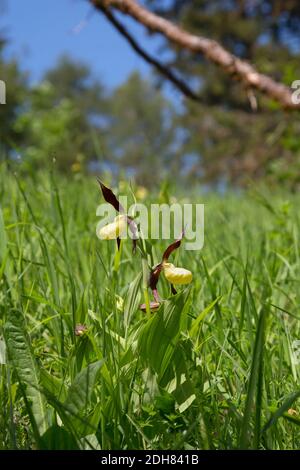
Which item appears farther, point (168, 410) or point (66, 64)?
point (66, 64)

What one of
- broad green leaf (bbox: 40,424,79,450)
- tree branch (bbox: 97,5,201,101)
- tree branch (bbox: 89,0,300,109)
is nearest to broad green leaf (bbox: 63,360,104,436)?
broad green leaf (bbox: 40,424,79,450)

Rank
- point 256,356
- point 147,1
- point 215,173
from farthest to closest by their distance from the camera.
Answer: point 215,173, point 147,1, point 256,356

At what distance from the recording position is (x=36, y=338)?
44.4 inches

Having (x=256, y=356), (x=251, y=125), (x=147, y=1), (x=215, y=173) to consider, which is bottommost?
(x=256, y=356)

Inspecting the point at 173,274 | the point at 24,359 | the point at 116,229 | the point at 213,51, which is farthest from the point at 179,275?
the point at 213,51

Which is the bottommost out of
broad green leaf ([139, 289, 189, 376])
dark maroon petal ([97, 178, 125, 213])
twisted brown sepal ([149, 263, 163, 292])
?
broad green leaf ([139, 289, 189, 376])

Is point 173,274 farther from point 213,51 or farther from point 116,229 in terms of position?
point 213,51

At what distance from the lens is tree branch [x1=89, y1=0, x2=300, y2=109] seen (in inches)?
130

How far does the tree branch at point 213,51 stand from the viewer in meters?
3.30

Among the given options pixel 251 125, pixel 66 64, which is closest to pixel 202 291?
pixel 251 125

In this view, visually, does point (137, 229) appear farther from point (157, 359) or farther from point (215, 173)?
point (215, 173)

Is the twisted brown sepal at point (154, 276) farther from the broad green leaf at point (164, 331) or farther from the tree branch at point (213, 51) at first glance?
the tree branch at point (213, 51)

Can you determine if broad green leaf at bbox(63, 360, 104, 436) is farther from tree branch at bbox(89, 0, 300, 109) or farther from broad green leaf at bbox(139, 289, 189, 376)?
tree branch at bbox(89, 0, 300, 109)
